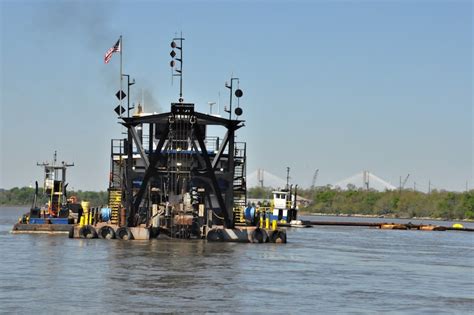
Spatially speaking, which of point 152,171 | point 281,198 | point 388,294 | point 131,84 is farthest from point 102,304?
point 281,198

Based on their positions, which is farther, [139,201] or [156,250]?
[139,201]

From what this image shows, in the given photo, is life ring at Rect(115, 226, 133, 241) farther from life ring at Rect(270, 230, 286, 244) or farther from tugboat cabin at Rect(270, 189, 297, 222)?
→ tugboat cabin at Rect(270, 189, 297, 222)

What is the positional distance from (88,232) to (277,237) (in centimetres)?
1203

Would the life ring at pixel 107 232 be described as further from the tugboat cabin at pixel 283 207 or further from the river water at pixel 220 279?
the tugboat cabin at pixel 283 207

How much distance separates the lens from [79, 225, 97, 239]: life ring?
207 feet

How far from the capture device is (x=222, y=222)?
6381cm

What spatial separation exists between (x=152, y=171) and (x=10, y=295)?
25.9 m

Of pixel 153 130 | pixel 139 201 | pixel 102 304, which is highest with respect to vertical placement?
pixel 153 130

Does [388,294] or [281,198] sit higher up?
[281,198]

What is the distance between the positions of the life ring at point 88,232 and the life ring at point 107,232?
0.97 meters

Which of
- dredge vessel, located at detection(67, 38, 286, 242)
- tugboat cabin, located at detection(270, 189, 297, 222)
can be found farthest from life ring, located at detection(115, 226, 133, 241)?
tugboat cabin, located at detection(270, 189, 297, 222)

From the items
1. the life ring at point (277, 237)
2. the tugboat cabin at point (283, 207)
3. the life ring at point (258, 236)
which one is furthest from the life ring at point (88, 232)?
the tugboat cabin at point (283, 207)

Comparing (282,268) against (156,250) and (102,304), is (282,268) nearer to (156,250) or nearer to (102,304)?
(156,250)

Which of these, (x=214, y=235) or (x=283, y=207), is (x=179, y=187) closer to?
(x=214, y=235)
